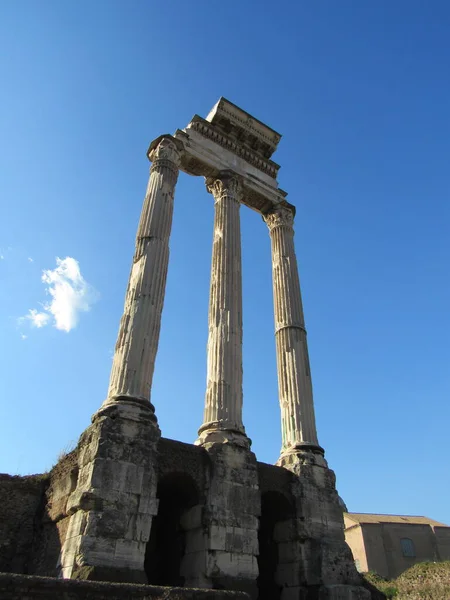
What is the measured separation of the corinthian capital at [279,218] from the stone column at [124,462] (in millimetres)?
6392

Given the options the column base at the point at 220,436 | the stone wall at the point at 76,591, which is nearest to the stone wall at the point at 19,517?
the column base at the point at 220,436

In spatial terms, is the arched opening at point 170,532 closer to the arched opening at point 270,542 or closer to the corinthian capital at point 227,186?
the arched opening at point 270,542

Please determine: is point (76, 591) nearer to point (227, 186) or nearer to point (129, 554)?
point (129, 554)

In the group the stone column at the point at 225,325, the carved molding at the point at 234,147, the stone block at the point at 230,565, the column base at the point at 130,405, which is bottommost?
the stone block at the point at 230,565

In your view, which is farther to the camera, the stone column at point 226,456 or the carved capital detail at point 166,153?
the carved capital detail at point 166,153

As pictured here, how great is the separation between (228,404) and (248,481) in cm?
188

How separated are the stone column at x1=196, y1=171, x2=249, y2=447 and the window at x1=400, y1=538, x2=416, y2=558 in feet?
120

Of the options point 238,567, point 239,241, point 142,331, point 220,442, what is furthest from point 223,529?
point 239,241

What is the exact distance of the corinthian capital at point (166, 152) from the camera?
1514 cm

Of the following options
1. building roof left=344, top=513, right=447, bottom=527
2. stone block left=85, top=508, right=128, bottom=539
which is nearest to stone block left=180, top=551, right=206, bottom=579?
stone block left=85, top=508, right=128, bottom=539

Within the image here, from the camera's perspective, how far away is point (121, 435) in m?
9.63

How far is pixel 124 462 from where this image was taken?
938 centimetres

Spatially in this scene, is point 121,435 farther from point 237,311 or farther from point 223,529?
point 237,311

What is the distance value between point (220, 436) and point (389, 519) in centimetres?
3997
